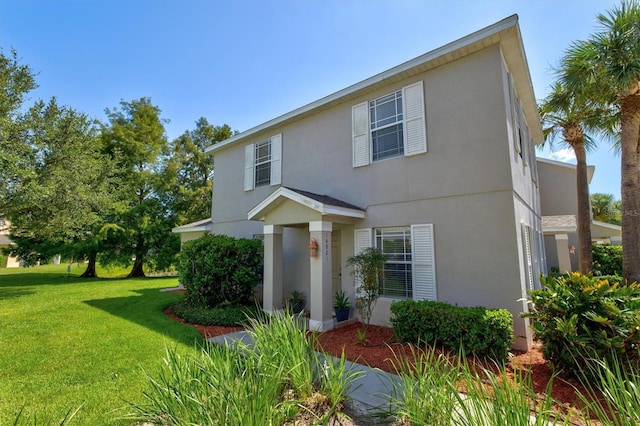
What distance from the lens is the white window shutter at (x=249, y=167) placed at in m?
12.8

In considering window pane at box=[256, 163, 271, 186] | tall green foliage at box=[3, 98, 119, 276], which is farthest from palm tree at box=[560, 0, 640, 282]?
tall green foliage at box=[3, 98, 119, 276]

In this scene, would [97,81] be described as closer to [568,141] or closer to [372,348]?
[372,348]

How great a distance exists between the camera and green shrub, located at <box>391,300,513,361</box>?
5.77 m

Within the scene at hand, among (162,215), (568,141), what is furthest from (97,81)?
(568,141)

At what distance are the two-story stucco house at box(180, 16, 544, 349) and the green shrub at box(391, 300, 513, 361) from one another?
99cm

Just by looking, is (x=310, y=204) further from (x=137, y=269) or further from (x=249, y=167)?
(x=137, y=269)

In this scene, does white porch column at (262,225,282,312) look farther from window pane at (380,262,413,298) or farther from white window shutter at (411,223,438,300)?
white window shutter at (411,223,438,300)

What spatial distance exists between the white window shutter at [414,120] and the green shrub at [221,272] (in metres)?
6.13

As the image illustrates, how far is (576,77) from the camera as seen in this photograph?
943 cm

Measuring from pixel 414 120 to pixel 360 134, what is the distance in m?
1.75

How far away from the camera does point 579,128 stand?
1407 centimetres

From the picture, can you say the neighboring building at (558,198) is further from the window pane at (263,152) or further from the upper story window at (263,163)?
the window pane at (263,152)

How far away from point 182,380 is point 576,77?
12.9 m

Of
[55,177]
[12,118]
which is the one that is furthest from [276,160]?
[12,118]
